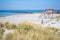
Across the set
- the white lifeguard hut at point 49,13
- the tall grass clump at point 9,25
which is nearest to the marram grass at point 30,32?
the tall grass clump at point 9,25

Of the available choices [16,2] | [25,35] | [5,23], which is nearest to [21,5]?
[16,2]

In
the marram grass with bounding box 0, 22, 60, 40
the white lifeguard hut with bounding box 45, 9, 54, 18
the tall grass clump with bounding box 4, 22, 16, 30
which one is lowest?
the marram grass with bounding box 0, 22, 60, 40

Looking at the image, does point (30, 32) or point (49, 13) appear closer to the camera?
point (30, 32)

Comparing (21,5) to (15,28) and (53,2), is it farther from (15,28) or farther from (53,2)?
(53,2)

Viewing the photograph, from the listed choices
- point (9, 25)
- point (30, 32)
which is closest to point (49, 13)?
point (30, 32)

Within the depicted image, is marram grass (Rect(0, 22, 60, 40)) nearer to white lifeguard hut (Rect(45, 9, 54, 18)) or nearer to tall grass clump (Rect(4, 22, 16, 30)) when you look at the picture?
tall grass clump (Rect(4, 22, 16, 30))

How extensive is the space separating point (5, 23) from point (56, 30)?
2.59 ft

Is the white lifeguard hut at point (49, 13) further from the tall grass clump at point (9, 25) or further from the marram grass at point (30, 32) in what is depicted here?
the tall grass clump at point (9, 25)

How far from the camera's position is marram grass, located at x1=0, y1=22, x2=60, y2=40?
1598mm

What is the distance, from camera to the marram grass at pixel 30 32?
160 centimetres

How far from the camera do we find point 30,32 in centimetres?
163

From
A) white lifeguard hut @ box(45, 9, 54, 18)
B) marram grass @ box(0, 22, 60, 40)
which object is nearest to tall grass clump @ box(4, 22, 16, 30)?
marram grass @ box(0, 22, 60, 40)

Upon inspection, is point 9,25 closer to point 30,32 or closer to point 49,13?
point 30,32

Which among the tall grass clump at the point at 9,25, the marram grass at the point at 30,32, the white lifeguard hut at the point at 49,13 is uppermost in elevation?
the white lifeguard hut at the point at 49,13
